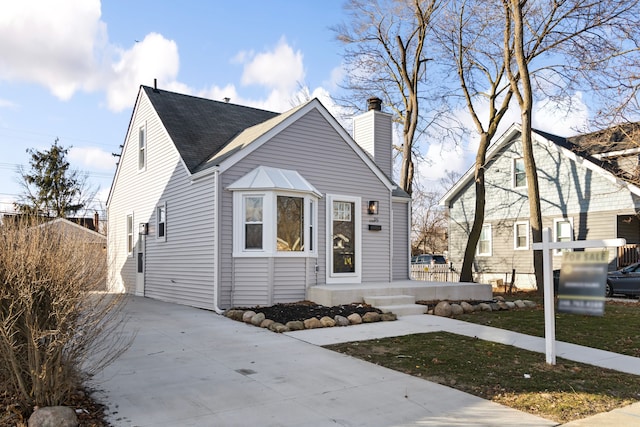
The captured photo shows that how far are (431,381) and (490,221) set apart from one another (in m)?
18.7

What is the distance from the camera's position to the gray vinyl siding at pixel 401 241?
49.7 feet

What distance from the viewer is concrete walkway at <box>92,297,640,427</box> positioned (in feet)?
14.9

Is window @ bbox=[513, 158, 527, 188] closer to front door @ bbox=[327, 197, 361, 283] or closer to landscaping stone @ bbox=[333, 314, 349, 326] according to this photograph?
front door @ bbox=[327, 197, 361, 283]

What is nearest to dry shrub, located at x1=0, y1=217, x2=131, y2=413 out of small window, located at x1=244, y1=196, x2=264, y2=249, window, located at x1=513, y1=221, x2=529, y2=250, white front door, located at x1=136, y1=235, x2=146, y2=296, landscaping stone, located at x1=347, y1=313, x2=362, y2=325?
landscaping stone, located at x1=347, y1=313, x2=362, y2=325

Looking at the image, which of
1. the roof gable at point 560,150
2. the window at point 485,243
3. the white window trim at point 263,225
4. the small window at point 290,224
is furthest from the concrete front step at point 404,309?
the window at point 485,243

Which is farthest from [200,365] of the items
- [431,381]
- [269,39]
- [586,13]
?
[586,13]

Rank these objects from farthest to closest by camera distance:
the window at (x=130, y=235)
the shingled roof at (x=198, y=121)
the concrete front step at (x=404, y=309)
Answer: the window at (x=130, y=235) < the shingled roof at (x=198, y=121) < the concrete front step at (x=404, y=309)

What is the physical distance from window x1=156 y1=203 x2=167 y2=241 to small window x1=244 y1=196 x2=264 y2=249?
354cm

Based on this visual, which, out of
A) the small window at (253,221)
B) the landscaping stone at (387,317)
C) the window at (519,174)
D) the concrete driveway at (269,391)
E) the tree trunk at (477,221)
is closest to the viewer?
the concrete driveway at (269,391)

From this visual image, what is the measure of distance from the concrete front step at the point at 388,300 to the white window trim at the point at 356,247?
5.00ft

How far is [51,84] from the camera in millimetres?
15547

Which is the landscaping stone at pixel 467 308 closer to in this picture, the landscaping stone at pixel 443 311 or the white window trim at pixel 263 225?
the landscaping stone at pixel 443 311

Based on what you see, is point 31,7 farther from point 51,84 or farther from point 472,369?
point 472,369

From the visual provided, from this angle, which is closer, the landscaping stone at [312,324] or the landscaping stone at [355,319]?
the landscaping stone at [312,324]
